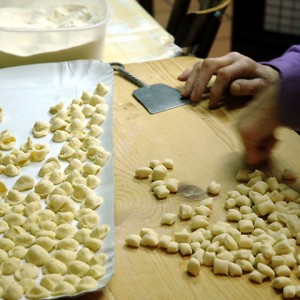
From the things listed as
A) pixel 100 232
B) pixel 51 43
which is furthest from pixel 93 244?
pixel 51 43

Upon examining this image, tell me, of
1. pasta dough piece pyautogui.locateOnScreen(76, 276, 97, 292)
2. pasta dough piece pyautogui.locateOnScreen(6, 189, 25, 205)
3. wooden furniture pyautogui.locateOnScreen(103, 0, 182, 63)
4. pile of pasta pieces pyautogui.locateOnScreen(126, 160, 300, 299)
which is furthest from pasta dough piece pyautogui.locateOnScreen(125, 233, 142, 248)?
wooden furniture pyautogui.locateOnScreen(103, 0, 182, 63)

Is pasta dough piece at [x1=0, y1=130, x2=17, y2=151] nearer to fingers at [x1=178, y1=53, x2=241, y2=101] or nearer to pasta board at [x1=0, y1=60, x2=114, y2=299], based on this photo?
pasta board at [x1=0, y1=60, x2=114, y2=299]

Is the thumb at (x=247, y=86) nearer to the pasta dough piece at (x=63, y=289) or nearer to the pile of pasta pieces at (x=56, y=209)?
the pile of pasta pieces at (x=56, y=209)

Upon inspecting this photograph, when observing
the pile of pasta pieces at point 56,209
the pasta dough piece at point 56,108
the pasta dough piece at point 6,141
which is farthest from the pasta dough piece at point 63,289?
the pasta dough piece at point 56,108

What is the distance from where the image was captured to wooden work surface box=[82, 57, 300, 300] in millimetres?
788

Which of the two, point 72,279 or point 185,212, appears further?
point 185,212

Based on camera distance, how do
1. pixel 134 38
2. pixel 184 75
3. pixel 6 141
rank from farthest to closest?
pixel 134 38, pixel 184 75, pixel 6 141

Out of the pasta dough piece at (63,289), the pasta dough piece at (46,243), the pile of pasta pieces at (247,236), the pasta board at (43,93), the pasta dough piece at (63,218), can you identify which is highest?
the pile of pasta pieces at (247,236)

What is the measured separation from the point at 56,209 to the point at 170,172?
9.0 inches

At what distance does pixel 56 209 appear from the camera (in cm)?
93

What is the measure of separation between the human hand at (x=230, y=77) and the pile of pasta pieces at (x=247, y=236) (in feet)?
0.93

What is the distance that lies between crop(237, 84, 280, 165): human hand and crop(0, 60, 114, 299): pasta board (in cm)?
25

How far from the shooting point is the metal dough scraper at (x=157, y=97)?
4.08 ft

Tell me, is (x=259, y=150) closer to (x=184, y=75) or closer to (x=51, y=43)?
(x=184, y=75)
